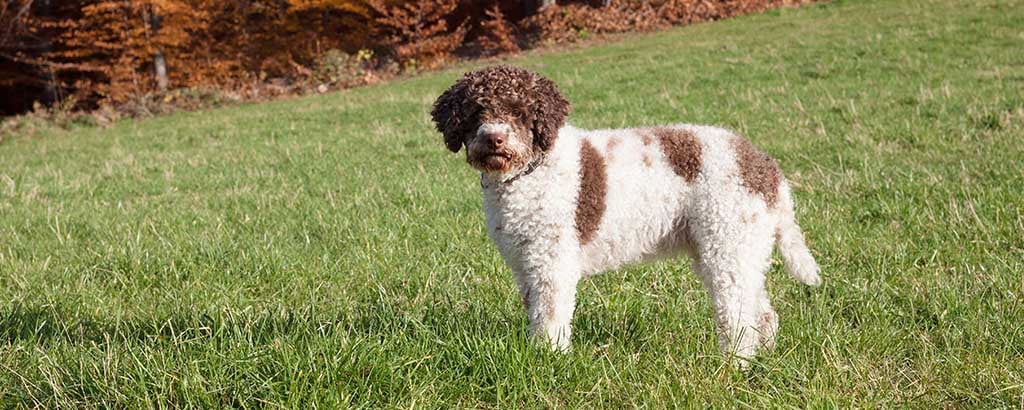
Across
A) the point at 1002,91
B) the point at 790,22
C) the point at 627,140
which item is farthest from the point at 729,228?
the point at 790,22

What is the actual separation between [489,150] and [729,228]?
51.1 inches

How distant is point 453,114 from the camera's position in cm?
395

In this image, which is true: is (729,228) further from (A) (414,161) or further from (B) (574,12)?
(B) (574,12)

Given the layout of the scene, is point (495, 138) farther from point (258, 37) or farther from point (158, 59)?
point (258, 37)

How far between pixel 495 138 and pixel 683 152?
1.06m

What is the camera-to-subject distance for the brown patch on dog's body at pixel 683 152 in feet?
13.2

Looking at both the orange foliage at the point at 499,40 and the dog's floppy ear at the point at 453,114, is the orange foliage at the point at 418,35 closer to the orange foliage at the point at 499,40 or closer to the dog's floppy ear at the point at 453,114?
the orange foliage at the point at 499,40

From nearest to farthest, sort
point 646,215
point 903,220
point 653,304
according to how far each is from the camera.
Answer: point 646,215, point 653,304, point 903,220

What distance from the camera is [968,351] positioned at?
372 centimetres

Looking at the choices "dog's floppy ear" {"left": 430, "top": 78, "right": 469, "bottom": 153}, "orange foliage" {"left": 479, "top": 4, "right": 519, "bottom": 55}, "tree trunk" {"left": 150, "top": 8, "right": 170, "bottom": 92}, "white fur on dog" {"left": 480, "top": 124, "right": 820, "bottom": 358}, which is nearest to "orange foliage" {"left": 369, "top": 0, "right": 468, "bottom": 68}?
"orange foliage" {"left": 479, "top": 4, "right": 519, "bottom": 55}

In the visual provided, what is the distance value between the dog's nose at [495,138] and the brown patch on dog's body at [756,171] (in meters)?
1.27

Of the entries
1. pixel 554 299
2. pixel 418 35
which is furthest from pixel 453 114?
pixel 418 35

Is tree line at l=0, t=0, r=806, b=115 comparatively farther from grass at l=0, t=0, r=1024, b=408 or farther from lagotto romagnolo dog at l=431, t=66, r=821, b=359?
lagotto romagnolo dog at l=431, t=66, r=821, b=359

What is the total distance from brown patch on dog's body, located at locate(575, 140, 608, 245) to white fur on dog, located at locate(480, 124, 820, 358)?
0.03 metres
